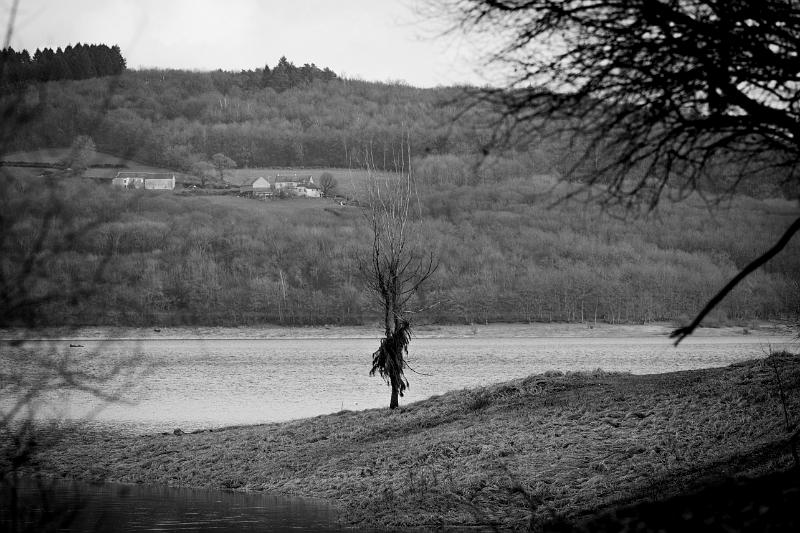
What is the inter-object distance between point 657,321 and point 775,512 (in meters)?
99.4

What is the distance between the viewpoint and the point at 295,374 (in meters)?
45.7

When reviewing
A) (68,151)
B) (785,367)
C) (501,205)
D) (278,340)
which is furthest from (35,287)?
(501,205)

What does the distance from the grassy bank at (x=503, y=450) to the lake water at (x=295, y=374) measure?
2.55 metres

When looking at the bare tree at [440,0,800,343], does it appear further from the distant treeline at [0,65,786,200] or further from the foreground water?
the foreground water

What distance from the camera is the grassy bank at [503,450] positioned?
13.0m

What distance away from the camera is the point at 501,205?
14225 cm

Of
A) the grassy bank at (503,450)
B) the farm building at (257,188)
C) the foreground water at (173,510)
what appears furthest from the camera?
the farm building at (257,188)

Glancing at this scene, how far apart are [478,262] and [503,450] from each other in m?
106

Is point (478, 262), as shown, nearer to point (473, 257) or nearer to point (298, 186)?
point (473, 257)

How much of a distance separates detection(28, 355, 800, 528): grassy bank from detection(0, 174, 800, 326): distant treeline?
2556 inches

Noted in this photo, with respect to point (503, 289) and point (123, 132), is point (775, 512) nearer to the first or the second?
point (123, 132)

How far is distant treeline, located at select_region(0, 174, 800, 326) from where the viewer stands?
102562mm

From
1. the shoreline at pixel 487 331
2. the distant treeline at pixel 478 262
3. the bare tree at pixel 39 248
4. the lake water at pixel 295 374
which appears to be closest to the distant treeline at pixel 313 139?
the bare tree at pixel 39 248

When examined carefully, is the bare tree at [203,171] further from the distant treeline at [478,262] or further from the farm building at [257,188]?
the distant treeline at [478,262]
